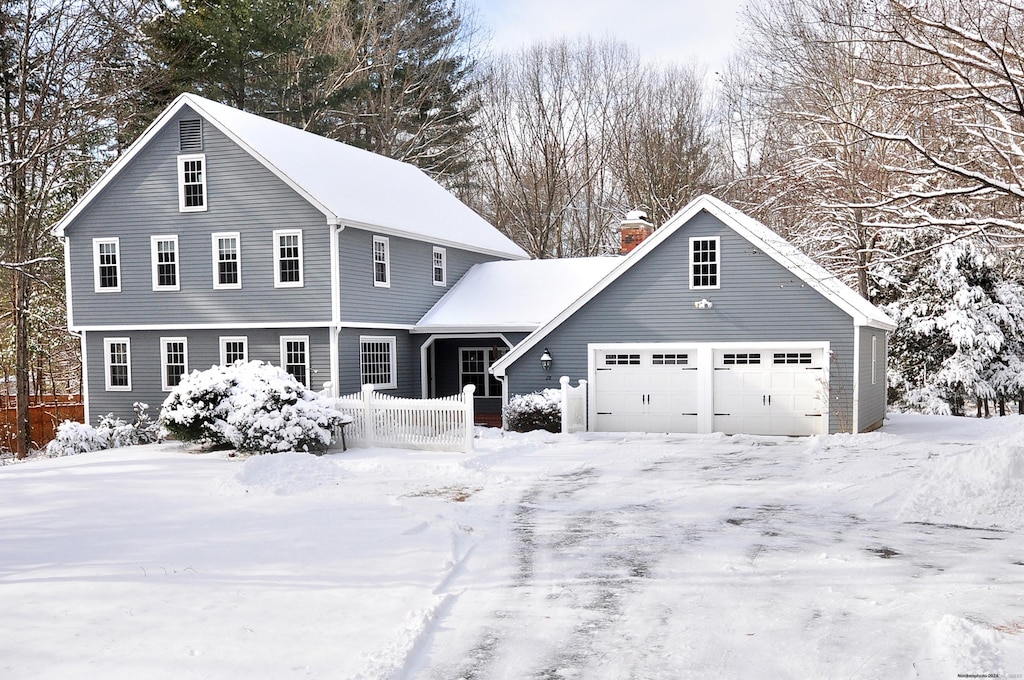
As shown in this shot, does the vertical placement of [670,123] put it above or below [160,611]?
above

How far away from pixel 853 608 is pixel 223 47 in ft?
105

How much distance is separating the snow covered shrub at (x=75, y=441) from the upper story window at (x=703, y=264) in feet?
50.5

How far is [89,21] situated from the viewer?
26.5m

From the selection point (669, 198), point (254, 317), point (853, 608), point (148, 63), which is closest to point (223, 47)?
point (148, 63)

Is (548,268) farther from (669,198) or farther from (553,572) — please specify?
(553,572)

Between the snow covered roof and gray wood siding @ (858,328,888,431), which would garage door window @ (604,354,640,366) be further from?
gray wood siding @ (858,328,888,431)

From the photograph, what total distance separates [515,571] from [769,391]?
1377cm

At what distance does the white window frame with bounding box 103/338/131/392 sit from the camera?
2509cm

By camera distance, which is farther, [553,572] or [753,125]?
[753,125]

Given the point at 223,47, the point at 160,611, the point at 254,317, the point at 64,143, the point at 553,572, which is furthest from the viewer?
the point at 223,47

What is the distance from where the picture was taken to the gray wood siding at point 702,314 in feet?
68.3

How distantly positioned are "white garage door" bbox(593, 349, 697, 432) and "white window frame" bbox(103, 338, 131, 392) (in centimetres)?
1304

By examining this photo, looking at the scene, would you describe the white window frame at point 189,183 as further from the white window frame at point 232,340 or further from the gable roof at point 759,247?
the gable roof at point 759,247

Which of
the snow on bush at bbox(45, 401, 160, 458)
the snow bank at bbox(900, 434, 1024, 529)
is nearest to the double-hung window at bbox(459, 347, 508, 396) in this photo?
the snow on bush at bbox(45, 401, 160, 458)
